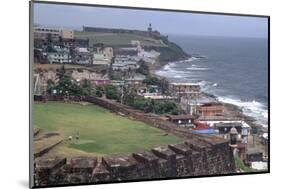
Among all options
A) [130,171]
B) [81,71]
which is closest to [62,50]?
[81,71]

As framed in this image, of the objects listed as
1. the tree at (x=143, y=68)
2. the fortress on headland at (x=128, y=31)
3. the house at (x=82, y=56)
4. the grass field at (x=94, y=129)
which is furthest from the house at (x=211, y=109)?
the house at (x=82, y=56)

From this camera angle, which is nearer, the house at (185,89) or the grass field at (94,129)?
the grass field at (94,129)

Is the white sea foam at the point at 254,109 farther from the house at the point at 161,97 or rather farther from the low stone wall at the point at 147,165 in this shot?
the house at the point at 161,97

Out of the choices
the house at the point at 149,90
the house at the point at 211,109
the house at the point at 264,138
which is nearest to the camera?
the house at the point at 149,90

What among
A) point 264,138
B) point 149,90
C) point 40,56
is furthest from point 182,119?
point 40,56

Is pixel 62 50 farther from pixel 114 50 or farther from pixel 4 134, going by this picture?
pixel 4 134
